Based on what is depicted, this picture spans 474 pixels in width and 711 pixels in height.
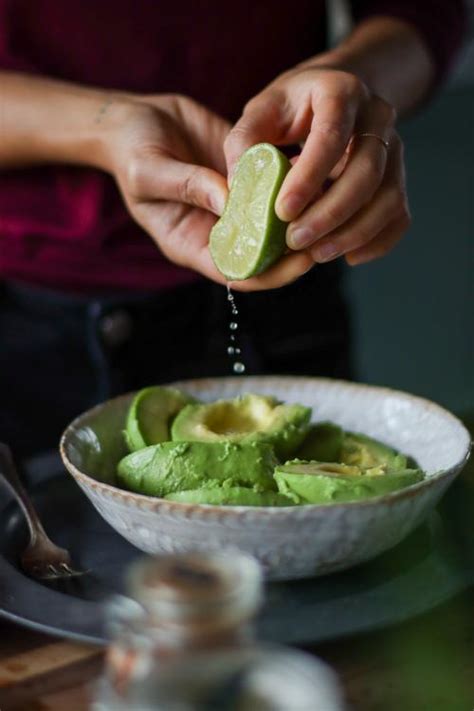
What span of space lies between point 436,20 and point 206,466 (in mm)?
902

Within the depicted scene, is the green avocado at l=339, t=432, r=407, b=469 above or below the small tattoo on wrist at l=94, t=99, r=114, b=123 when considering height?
below

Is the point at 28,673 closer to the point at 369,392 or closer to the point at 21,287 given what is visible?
the point at 369,392

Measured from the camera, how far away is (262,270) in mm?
895

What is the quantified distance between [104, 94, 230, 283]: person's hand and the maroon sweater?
0.44 ft

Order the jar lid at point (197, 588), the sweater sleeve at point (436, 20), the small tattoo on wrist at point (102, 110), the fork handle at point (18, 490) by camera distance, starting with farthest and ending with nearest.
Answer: the sweater sleeve at point (436, 20) < the small tattoo on wrist at point (102, 110) < the fork handle at point (18, 490) < the jar lid at point (197, 588)

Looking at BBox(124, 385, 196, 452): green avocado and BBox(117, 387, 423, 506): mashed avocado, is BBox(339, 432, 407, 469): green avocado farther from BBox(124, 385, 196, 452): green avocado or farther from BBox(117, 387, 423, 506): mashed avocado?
BBox(124, 385, 196, 452): green avocado

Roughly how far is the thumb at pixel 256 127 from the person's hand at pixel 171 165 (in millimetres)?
31

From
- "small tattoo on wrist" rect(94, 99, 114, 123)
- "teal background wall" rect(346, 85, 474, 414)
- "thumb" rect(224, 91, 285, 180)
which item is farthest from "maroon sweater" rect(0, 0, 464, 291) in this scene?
"teal background wall" rect(346, 85, 474, 414)

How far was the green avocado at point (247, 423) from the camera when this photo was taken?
0.87 m

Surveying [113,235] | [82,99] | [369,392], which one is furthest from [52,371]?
[369,392]

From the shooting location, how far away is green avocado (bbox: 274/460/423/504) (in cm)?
74

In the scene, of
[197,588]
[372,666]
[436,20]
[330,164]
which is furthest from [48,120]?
[197,588]

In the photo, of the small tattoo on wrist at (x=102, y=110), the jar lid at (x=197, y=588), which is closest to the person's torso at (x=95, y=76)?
the small tattoo on wrist at (x=102, y=110)

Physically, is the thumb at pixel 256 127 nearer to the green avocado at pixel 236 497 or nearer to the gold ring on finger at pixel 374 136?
the gold ring on finger at pixel 374 136
